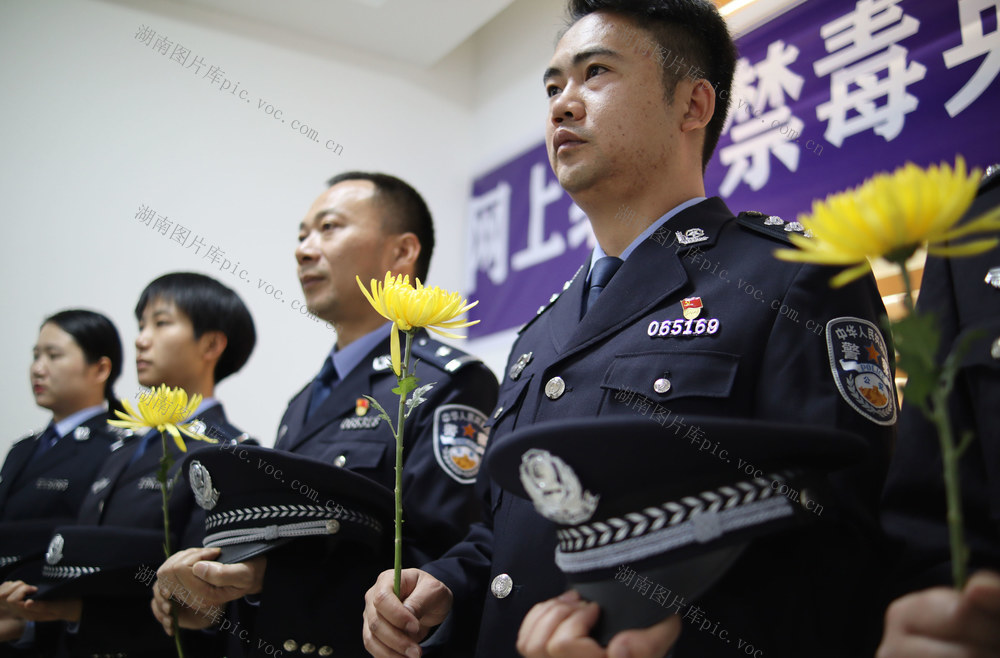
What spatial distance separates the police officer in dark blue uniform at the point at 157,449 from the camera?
1609mm

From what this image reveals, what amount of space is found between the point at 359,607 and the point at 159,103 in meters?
2.65

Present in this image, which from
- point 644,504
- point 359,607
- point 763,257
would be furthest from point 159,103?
point 644,504

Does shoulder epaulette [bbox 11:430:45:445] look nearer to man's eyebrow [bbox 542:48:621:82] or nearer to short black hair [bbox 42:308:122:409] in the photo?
short black hair [bbox 42:308:122:409]

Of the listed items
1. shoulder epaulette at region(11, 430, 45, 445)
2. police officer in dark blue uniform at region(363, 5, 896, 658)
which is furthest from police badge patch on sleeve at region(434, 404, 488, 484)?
shoulder epaulette at region(11, 430, 45, 445)

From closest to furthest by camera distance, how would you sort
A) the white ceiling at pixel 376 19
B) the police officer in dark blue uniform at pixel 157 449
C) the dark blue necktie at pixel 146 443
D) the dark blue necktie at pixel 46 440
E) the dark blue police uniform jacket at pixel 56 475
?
the police officer in dark blue uniform at pixel 157 449
the dark blue necktie at pixel 146 443
the dark blue police uniform jacket at pixel 56 475
the dark blue necktie at pixel 46 440
the white ceiling at pixel 376 19

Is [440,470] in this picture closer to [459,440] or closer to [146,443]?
[459,440]

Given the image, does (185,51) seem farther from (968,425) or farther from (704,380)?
(968,425)

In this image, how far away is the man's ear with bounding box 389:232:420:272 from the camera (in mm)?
1824

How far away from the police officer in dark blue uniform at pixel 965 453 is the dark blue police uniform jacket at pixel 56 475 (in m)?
2.23

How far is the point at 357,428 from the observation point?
1505 mm

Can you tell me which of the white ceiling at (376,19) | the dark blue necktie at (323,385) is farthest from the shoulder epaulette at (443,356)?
the white ceiling at (376,19)

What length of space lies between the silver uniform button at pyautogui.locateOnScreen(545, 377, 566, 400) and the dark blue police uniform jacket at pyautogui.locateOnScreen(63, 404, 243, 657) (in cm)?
72

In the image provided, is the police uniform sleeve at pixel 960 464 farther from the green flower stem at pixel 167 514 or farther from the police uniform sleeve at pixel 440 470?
the green flower stem at pixel 167 514

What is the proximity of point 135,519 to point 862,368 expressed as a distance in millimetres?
1643
